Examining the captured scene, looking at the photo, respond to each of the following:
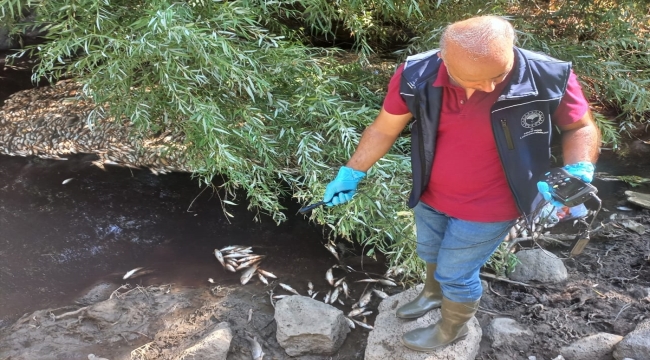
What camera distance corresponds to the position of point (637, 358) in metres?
2.09

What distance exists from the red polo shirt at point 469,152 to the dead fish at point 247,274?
1700 mm

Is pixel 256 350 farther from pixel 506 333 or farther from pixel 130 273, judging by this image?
pixel 506 333

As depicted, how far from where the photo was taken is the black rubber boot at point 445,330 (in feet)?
6.40

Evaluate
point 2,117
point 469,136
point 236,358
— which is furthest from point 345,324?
point 2,117

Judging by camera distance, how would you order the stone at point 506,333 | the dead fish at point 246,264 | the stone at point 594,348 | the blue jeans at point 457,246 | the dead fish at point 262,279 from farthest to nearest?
the dead fish at point 246,264, the dead fish at point 262,279, the stone at point 506,333, the stone at point 594,348, the blue jeans at point 457,246

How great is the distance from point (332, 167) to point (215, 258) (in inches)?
A: 39.3

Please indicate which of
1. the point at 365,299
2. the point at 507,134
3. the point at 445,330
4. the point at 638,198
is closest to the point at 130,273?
the point at 365,299

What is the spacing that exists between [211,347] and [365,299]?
0.94 meters

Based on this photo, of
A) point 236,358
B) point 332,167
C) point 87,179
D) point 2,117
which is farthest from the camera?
point 2,117

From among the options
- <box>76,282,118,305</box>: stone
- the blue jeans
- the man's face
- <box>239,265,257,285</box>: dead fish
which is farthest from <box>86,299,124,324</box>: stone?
the man's face

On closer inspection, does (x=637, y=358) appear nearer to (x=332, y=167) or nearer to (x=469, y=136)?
(x=469, y=136)

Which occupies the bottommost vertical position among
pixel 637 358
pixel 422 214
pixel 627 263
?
pixel 627 263

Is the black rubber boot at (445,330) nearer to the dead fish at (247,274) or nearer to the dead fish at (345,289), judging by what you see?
the dead fish at (345,289)

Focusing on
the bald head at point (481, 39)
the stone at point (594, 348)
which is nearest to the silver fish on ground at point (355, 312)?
the stone at point (594, 348)
